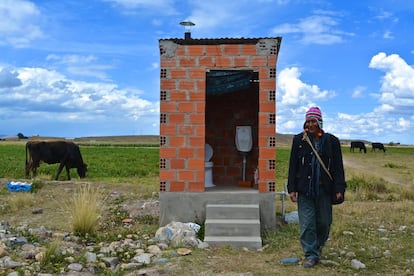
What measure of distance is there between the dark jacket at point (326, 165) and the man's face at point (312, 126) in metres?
0.14

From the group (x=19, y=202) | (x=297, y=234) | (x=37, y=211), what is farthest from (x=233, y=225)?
(x=19, y=202)

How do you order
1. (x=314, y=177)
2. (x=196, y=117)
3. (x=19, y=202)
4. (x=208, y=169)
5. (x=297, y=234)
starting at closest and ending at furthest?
1. (x=314, y=177)
2. (x=297, y=234)
3. (x=196, y=117)
4. (x=208, y=169)
5. (x=19, y=202)

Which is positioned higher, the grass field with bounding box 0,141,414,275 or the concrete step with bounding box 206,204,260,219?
the concrete step with bounding box 206,204,260,219

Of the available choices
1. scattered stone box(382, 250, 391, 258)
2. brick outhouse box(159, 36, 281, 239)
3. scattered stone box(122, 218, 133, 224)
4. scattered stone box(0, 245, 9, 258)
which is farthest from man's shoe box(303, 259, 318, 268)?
scattered stone box(122, 218, 133, 224)

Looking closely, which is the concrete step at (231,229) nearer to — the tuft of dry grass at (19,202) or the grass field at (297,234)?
the grass field at (297,234)

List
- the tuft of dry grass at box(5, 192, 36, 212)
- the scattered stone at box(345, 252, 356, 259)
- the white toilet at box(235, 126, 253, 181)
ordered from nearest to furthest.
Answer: the scattered stone at box(345, 252, 356, 259) → the white toilet at box(235, 126, 253, 181) → the tuft of dry grass at box(5, 192, 36, 212)

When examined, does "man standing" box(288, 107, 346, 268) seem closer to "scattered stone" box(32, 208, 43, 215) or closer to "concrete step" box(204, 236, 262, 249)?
"concrete step" box(204, 236, 262, 249)

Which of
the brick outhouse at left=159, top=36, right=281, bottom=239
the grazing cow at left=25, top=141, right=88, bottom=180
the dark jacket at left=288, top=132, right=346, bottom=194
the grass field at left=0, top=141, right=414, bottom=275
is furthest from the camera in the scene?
the grazing cow at left=25, top=141, right=88, bottom=180

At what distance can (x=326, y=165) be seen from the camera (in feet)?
20.2

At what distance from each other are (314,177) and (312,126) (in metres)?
0.66

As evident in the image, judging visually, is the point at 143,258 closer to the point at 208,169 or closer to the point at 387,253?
the point at 387,253

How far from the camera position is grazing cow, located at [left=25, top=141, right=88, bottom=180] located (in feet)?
59.5

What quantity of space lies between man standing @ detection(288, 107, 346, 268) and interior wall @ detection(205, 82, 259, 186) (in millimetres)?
4754

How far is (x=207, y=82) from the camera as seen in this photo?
9305mm
